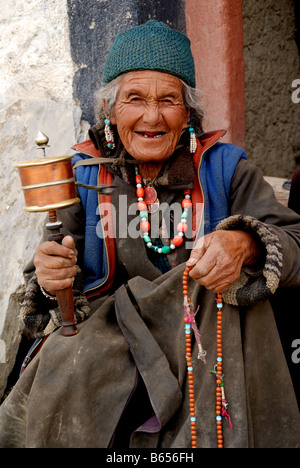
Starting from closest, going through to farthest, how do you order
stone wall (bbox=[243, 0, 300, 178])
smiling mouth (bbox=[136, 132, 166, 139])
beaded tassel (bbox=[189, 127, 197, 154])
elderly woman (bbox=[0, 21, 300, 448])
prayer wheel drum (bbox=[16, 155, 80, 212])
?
1. prayer wheel drum (bbox=[16, 155, 80, 212])
2. elderly woman (bbox=[0, 21, 300, 448])
3. smiling mouth (bbox=[136, 132, 166, 139])
4. beaded tassel (bbox=[189, 127, 197, 154])
5. stone wall (bbox=[243, 0, 300, 178])

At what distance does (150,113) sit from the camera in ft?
6.15

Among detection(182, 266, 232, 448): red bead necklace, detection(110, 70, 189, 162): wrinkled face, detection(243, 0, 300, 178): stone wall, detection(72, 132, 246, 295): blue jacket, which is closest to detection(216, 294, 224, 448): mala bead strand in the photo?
detection(182, 266, 232, 448): red bead necklace

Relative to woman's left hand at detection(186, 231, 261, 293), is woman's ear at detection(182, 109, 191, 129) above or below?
above

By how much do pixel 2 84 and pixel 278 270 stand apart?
1737 mm

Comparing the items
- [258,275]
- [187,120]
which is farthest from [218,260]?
[187,120]

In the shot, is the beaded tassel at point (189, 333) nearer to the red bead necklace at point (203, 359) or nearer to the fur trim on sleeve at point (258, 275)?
the red bead necklace at point (203, 359)

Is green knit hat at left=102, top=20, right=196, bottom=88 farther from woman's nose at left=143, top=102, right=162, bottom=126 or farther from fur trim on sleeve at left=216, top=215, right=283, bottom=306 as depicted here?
fur trim on sleeve at left=216, top=215, right=283, bottom=306

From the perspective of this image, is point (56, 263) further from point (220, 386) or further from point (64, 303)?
point (220, 386)

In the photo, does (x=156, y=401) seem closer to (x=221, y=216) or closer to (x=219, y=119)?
(x=221, y=216)

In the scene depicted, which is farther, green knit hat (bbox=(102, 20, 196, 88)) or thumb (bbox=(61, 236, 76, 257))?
green knit hat (bbox=(102, 20, 196, 88))

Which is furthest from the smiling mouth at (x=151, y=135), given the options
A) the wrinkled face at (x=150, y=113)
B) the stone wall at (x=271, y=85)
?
the stone wall at (x=271, y=85)

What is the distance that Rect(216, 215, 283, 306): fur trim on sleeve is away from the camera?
1.54 meters

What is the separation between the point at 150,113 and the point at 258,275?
0.73m

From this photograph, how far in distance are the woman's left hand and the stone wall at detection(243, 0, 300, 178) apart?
83.1 inches
